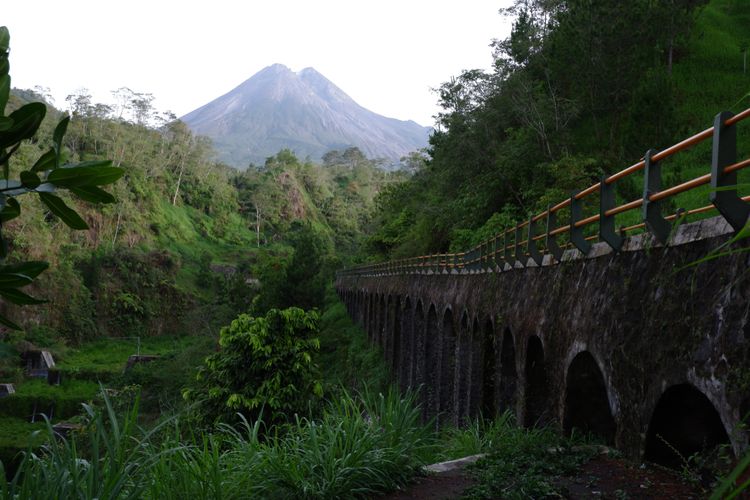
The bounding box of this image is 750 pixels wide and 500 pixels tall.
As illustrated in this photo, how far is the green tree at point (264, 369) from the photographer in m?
13.9

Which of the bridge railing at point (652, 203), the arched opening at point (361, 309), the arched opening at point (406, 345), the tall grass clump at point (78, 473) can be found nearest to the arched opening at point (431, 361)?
the arched opening at point (406, 345)

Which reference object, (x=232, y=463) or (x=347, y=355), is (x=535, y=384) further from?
(x=347, y=355)

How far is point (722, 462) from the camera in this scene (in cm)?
461

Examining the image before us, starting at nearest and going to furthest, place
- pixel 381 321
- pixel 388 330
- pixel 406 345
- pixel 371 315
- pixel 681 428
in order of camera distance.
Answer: pixel 681 428, pixel 406 345, pixel 388 330, pixel 381 321, pixel 371 315

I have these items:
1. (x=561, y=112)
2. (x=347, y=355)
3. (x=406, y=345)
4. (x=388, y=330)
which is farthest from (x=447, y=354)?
(x=347, y=355)

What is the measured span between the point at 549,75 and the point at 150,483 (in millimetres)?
25612

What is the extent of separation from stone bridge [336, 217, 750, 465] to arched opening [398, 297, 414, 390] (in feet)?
30.8

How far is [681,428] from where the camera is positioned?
502 centimetres

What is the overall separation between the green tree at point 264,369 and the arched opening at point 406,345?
777 centimetres

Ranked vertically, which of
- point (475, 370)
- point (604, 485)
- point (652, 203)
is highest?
point (652, 203)

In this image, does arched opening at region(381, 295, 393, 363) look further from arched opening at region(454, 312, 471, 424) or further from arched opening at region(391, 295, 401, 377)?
arched opening at region(454, 312, 471, 424)

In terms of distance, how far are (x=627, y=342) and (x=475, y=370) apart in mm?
6998

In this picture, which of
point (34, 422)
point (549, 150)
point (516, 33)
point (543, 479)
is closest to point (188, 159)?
point (34, 422)

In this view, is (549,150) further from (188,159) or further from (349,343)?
(188,159)
